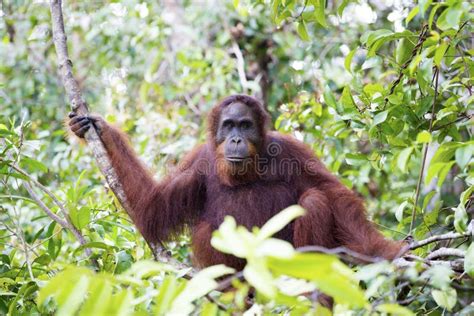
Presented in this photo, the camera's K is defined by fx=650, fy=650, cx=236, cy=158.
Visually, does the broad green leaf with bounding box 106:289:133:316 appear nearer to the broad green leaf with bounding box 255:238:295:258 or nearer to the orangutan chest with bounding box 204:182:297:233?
the broad green leaf with bounding box 255:238:295:258

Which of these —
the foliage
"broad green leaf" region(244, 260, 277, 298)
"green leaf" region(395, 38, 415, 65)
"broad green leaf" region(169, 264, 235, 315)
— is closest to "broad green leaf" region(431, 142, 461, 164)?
the foliage

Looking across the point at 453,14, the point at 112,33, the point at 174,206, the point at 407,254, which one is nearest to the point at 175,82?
the point at 112,33

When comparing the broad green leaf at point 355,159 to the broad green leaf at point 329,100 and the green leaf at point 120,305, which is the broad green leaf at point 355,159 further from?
the green leaf at point 120,305

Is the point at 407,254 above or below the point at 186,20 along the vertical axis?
below

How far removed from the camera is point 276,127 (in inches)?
237

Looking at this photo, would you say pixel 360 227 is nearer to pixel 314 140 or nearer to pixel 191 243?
pixel 191 243

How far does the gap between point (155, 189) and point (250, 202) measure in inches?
30.9

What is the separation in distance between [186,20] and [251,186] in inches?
215

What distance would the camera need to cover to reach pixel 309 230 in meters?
4.76

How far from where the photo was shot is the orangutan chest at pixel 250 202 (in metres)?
5.22

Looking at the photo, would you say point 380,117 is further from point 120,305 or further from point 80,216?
point 120,305

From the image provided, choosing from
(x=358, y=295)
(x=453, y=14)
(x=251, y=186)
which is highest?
(x=453, y=14)

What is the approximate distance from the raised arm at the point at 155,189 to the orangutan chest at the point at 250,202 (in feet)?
0.56

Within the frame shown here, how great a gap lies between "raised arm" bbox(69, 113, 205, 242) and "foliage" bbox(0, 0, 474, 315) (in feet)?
0.70
